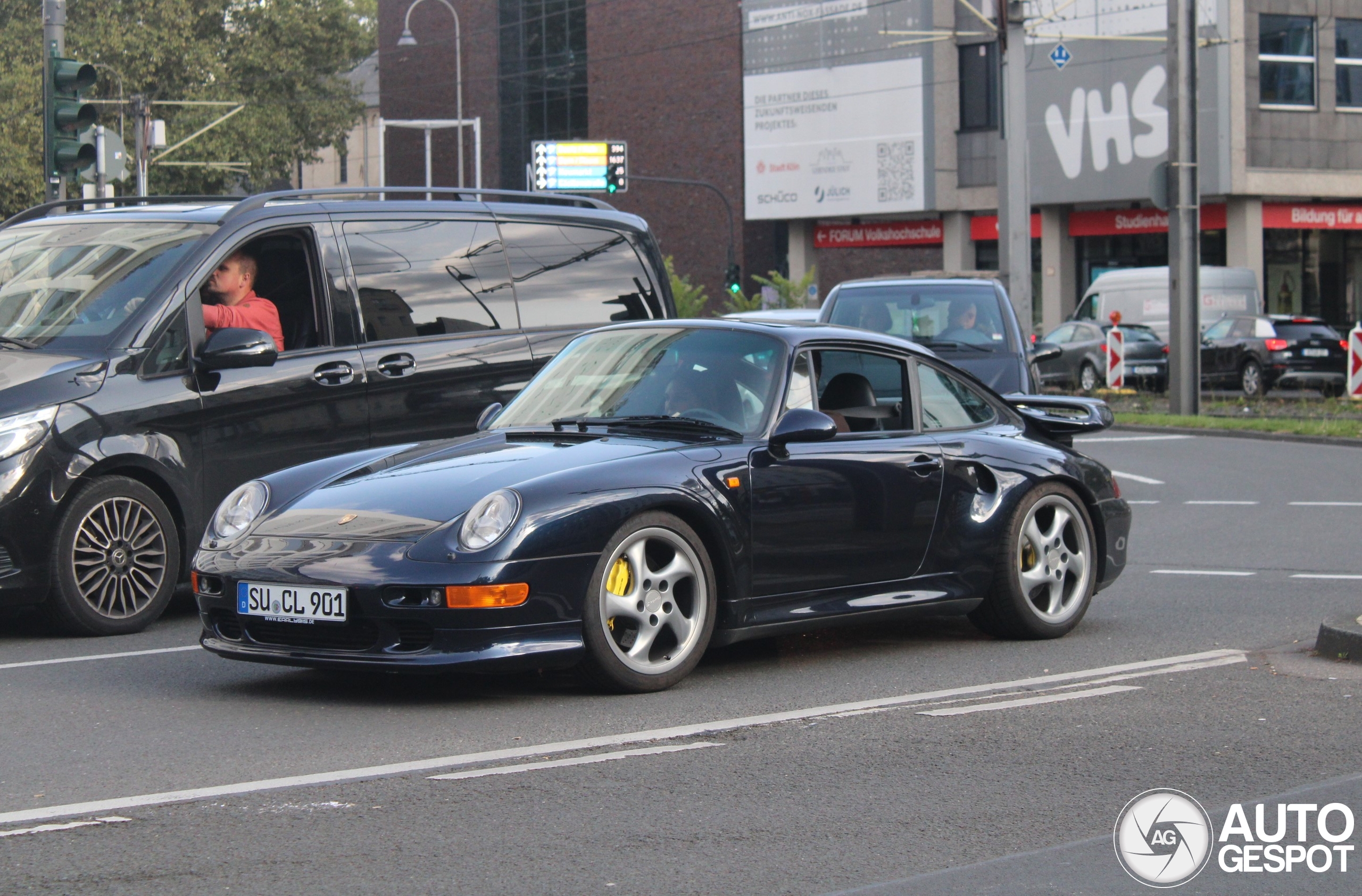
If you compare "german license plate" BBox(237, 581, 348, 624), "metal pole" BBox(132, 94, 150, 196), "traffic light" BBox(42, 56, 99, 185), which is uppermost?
"metal pole" BBox(132, 94, 150, 196)

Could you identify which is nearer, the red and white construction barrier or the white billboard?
the red and white construction barrier

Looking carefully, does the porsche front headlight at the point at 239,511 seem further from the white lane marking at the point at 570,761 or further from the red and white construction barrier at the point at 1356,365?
the red and white construction barrier at the point at 1356,365

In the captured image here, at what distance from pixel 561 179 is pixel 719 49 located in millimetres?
6922

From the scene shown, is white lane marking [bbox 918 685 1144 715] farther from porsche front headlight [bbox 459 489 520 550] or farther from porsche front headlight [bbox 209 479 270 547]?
porsche front headlight [bbox 209 479 270 547]

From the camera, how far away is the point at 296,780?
524 centimetres

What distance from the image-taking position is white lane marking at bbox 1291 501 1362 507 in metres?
14.7

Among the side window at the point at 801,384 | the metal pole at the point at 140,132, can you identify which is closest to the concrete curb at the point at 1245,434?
the side window at the point at 801,384

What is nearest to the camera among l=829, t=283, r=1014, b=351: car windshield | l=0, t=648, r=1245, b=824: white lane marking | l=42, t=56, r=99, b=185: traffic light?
l=0, t=648, r=1245, b=824: white lane marking

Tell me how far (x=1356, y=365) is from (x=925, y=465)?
2276 cm

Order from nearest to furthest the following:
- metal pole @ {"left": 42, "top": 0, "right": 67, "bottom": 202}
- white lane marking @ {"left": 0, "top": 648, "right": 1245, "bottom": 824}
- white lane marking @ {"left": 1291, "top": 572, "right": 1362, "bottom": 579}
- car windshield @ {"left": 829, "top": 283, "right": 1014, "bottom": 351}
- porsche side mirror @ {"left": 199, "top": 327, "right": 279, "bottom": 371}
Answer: white lane marking @ {"left": 0, "top": 648, "right": 1245, "bottom": 824} < porsche side mirror @ {"left": 199, "top": 327, "right": 279, "bottom": 371} < white lane marking @ {"left": 1291, "top": 572, "right": 1362, "bottom": 579} < metal pole @ {"left": 42, "top": 0, "right": 67, "bottom": 202} < car windshield @ {"left": 829, "top": 283, "right": 1014, "bottom": 351}

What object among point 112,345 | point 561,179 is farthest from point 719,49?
point 112,345

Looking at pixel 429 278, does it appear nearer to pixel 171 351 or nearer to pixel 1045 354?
pixel 171 351

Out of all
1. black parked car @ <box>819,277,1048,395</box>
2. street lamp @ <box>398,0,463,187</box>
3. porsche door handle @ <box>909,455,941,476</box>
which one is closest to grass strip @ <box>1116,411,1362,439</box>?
black parked car @ <box>819,277,1048,395</box>

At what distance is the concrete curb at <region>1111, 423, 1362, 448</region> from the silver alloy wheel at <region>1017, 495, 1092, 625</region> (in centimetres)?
1458
